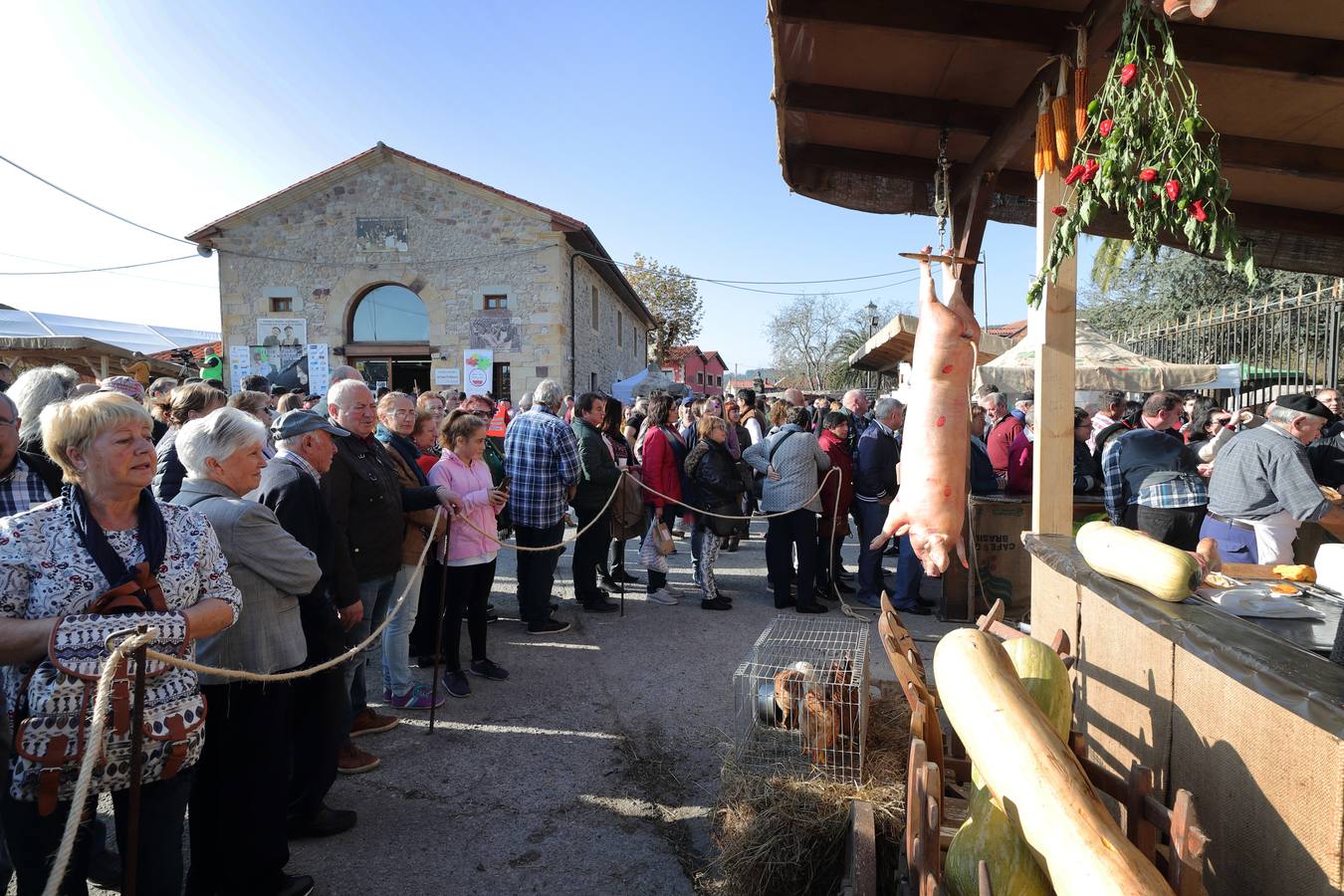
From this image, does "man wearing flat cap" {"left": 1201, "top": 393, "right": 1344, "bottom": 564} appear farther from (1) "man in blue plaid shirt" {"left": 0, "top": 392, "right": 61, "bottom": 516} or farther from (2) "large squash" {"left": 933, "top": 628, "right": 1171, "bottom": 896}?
(1) "man in blue plaid shirt" {"left": 0, "top": 392, "right": 61, "bottom": 516}

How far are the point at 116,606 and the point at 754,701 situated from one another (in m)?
2.41

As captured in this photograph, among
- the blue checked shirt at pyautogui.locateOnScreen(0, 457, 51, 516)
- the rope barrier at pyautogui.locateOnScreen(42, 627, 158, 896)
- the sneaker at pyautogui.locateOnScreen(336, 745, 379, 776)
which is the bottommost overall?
the sneaker at pyautogui.locateOnScreen(336, 745, 379, 776)

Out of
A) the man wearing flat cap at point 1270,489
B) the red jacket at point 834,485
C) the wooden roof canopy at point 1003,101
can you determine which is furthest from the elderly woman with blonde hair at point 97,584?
the man wearing flat cap at point 1270,489

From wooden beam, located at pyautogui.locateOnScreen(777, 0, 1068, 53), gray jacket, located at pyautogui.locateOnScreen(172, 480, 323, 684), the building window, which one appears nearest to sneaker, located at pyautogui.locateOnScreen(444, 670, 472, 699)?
gray jacket, located at pyautogui.locateOnScreen(172, 480, 323, 684)

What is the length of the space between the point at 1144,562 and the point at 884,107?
2.60 metres

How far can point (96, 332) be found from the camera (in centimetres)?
1948

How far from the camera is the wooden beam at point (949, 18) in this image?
2.93m

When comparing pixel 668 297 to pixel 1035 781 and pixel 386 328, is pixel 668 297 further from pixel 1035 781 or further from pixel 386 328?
pixel 1035 781

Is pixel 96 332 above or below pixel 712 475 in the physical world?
above

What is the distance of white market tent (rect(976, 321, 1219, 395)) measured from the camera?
10.3m

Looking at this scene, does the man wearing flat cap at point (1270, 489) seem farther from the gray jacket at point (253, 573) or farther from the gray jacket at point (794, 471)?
the gray jacket at point (253, 573)

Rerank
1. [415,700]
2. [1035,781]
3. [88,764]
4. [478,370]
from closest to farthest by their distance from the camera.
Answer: [1035,781] → [88,764] → [415,700] → [478,370]

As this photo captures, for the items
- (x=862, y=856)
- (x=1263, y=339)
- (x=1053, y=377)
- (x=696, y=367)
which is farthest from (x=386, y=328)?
(x=696, y=367)

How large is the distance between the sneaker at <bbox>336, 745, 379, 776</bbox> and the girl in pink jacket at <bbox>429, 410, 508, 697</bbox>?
0.93 metres
